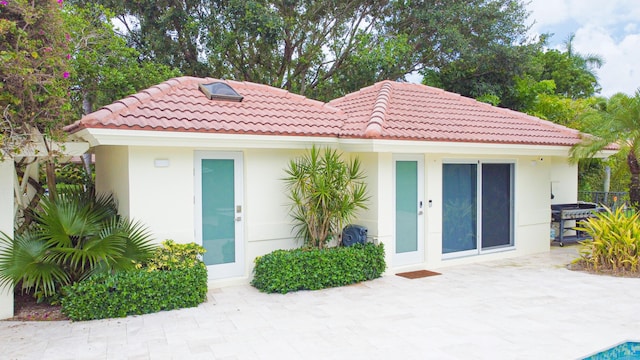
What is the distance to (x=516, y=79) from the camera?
24.5 metres

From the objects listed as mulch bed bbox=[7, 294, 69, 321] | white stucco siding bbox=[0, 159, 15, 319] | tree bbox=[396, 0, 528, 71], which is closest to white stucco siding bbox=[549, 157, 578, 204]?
tree bbox=[396, 0, 528, 71]

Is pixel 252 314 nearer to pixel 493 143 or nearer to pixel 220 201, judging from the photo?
pixel 220 201

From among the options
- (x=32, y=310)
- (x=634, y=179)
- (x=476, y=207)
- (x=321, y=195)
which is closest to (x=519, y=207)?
(x=476, y=207)

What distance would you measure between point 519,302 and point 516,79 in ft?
58.7

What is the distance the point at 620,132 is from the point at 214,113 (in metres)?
11.2

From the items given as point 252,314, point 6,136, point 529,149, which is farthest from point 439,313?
point 6,136

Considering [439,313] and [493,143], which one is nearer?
[439,313]

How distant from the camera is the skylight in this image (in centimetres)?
1190

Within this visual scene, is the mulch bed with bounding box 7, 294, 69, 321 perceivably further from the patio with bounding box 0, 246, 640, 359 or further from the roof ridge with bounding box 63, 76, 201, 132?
the roof ridge with bounding box 63, 76, 201, 132

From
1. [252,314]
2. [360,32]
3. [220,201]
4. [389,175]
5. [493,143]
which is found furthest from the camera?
[360,32]

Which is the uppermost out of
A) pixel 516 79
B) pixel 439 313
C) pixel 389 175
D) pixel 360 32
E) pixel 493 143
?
→ pixel 360 32

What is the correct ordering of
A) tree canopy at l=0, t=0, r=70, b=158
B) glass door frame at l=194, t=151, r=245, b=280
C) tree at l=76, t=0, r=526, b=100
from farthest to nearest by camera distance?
tree at l=76, t=0, r=526, b=100
glass door frame at l=194, t=151, r=245, b=280
tree canopy at l=0, t=0, r=70, b=158

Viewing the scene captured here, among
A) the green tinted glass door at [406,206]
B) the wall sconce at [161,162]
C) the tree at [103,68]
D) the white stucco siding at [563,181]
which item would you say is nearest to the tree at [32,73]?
the wall sconce at [161,162]

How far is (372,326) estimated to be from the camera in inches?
318
